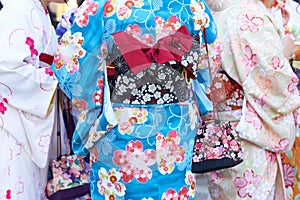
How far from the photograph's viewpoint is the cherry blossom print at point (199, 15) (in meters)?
2.26

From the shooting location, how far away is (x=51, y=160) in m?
2.59

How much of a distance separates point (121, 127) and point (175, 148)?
0.26 m

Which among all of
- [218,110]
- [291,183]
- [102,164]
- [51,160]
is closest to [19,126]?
[51,160]

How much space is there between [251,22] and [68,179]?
129cm

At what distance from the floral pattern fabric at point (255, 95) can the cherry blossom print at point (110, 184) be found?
0.80 meters

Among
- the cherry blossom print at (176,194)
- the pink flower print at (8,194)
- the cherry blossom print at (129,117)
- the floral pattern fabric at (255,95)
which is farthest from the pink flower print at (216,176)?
the pink flower print at (8,194)

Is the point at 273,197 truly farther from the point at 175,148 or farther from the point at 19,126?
the point at 19,126

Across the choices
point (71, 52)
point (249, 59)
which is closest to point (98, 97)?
point (71, 52)

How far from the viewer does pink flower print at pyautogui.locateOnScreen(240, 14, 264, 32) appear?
9.12 ft

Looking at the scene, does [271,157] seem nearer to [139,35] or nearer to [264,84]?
[264,84]

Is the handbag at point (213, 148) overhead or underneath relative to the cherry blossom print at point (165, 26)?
underneath

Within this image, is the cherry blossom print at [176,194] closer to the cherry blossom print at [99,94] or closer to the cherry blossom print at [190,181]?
the cherry blossom print at [190,181]

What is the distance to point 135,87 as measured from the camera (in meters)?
2.17

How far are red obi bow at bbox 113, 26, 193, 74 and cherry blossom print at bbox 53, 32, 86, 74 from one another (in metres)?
0.18
